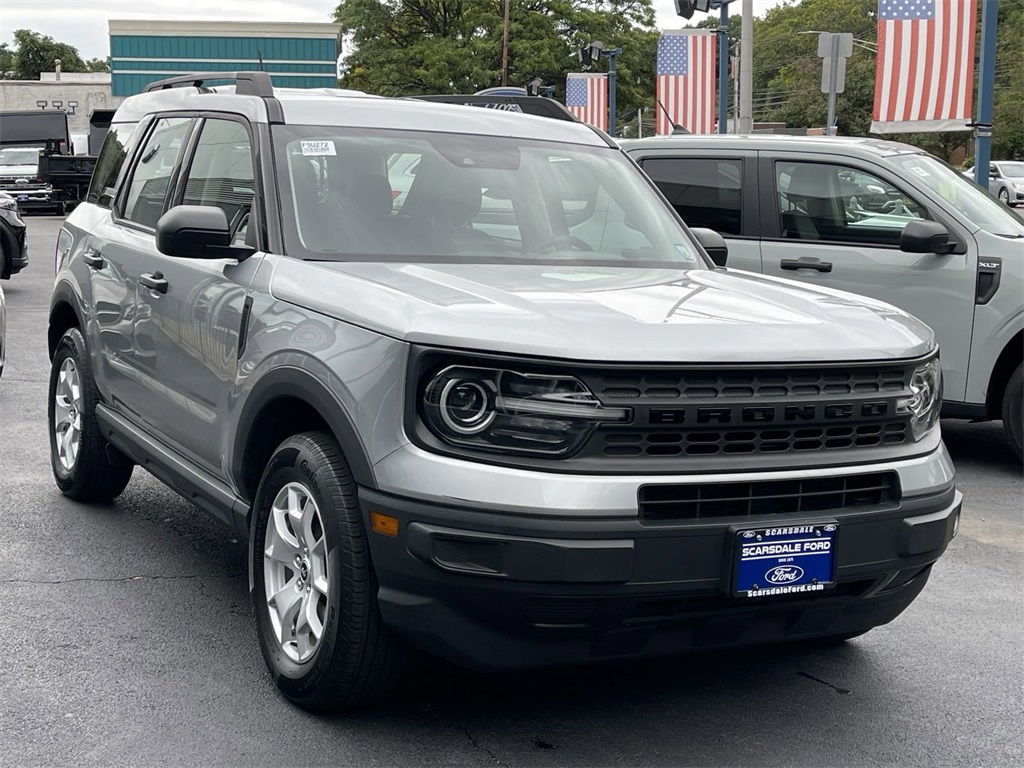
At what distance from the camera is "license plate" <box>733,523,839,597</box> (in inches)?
134

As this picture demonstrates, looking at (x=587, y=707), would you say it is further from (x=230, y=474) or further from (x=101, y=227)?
(x=101, y=227)

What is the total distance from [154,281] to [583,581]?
2540 millimetres

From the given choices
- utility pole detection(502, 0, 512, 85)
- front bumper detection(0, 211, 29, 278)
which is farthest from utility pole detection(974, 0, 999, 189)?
utility pole detection(502, 0, 512, 85)

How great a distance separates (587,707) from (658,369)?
1.21 metres

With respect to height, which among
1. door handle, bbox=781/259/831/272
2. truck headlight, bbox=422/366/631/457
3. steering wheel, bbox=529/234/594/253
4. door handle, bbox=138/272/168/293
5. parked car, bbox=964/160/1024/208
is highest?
steering wheel, bbox=529/234/594/253

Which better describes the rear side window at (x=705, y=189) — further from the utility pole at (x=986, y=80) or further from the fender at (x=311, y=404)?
the fender at (x=311, y=404)

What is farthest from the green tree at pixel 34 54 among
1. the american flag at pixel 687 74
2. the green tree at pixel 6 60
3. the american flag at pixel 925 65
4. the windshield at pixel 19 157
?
the american flag at pixel 925 65

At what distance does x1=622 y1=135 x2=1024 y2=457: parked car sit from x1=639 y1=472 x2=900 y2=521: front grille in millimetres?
4129

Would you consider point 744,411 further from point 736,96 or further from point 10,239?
point 736,96

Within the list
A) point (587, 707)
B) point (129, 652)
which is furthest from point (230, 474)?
point (587, 707)

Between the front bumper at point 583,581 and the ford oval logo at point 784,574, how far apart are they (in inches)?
2.3

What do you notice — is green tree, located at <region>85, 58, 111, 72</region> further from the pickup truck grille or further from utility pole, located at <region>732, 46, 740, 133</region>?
the pickup truck grille

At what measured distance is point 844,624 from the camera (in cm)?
379

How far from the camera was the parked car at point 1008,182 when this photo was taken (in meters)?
36.8
